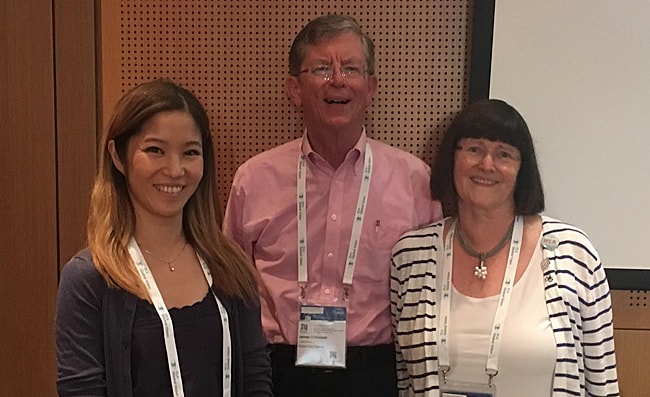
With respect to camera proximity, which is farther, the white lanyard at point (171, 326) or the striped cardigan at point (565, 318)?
the striped cardigan at point (565, 318)

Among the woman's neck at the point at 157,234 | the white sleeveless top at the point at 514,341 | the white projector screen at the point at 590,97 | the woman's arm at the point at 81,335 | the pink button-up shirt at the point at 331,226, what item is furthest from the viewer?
the white projector screen at the point at 590,97

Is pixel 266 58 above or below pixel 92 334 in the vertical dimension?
above

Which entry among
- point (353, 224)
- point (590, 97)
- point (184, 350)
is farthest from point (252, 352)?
point (590, 97)

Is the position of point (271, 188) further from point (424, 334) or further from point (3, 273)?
point (3, 273)

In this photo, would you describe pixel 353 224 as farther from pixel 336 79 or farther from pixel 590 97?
pixel 590 97

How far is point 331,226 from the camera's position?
2.47 m

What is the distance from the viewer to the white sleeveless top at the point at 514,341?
2.18 meters

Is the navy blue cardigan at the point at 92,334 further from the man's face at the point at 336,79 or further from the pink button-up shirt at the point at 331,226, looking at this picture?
the man's face at the point at 336,79

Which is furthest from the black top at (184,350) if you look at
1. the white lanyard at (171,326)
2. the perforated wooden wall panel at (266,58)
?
the perforated wooden wall panel at (266,58)

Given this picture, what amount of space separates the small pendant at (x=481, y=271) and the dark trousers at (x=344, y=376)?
1.48ft

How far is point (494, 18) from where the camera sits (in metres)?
2.61

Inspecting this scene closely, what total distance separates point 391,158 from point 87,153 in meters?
1.25

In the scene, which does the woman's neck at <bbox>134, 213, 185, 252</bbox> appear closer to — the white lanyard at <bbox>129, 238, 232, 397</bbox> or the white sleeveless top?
the white lanyard at <bbox>129, 238, 232, 397</bbox>

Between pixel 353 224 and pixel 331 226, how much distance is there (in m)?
0.08
